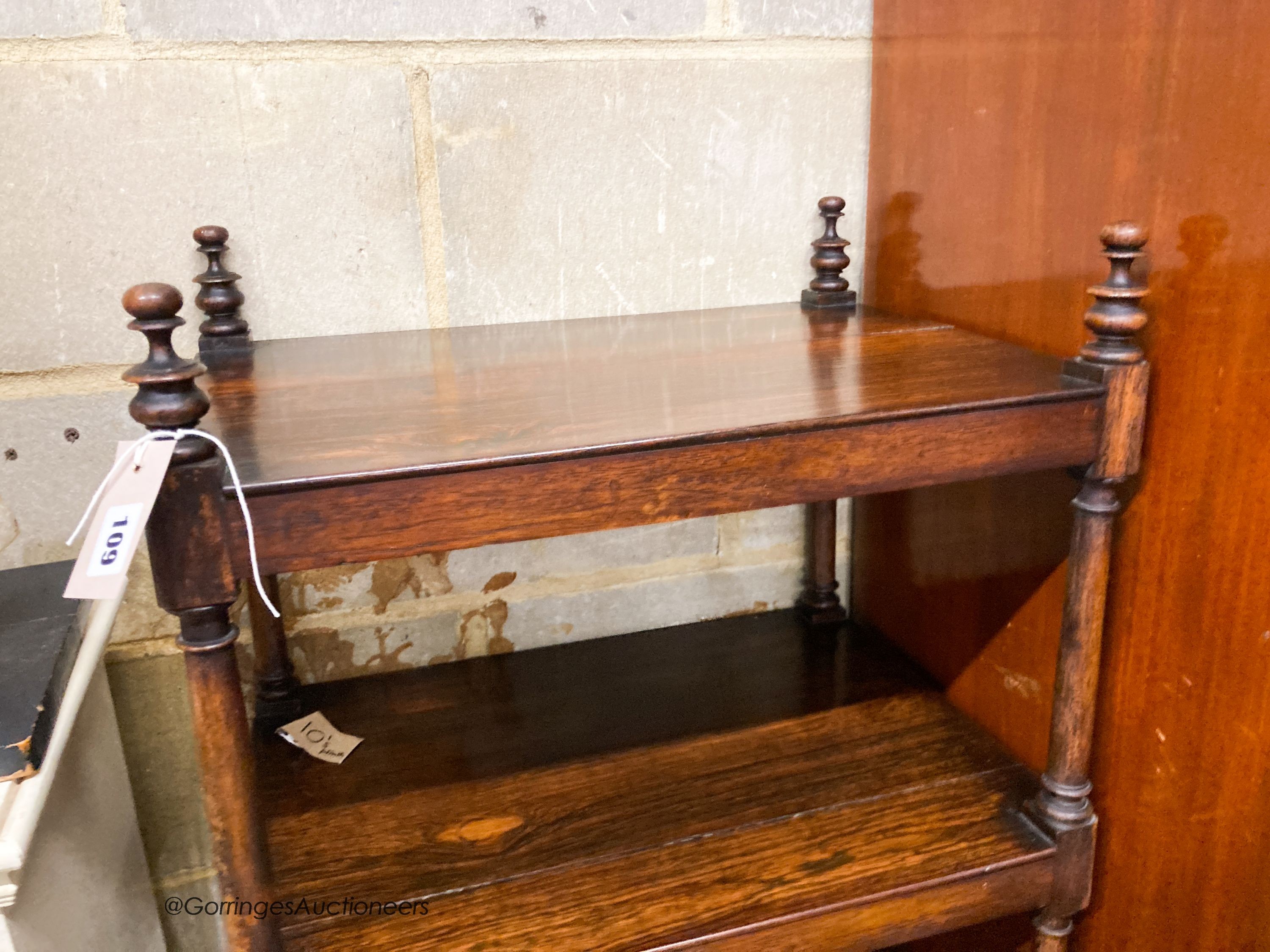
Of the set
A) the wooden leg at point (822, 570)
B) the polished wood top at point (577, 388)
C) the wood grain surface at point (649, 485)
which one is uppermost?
the polished wood top at point (577, 388)

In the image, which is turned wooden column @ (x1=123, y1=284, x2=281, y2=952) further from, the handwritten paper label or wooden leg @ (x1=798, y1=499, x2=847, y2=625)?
wooden leg @ (x1=798, y1=499, x2=847, y2=625)

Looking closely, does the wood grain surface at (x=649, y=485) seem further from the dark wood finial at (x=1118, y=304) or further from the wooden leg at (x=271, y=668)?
the wooden leg at (x=271, y=668)

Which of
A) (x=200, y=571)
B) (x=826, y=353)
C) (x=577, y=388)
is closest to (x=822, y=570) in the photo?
(x=826, y=353)

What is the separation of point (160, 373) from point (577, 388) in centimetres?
30

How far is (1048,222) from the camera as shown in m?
0.81

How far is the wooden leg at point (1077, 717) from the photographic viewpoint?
73 centimetres

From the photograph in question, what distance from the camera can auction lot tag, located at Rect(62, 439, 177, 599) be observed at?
0.50 metres

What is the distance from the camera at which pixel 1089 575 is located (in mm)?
734

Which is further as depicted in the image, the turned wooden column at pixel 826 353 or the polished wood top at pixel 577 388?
the turned wooden column at pixel 826 353

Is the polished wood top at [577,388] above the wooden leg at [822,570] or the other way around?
above

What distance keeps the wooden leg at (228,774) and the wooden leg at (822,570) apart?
0.70 m

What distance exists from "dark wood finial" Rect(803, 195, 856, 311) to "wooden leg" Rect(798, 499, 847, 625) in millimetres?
237

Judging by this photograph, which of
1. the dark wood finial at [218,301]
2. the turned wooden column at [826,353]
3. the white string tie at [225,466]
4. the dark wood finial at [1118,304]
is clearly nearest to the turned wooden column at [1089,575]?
the dark wood finial at [1118,304]

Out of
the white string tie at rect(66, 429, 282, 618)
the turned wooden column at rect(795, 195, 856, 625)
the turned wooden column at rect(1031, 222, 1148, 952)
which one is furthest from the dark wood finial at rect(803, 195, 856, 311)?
the white string tie at rect(66, 429, 282, 618)
